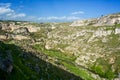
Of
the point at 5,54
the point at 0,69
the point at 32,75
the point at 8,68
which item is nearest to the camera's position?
the point at 0,69

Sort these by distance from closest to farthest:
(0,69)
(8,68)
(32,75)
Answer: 1. (0,69)
2. (8,68)
3. (32,75)

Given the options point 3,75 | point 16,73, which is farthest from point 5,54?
point 3,75

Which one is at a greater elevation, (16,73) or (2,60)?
(2,60)

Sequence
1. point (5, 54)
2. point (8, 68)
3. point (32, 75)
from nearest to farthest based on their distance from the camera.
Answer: point (8, 68), point (5, 54), point (32, 75)

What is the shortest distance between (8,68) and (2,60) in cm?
760

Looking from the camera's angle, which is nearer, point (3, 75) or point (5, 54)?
point (3, 75)

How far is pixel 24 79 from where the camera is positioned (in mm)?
176000

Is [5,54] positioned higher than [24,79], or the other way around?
[5,54]

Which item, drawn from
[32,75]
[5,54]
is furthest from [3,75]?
[32,75]

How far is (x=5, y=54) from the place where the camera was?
166m

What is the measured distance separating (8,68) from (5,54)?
63.0 feet

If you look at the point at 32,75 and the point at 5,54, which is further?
the point at 32,75

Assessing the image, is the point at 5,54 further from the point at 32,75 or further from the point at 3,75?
the point at 32,75

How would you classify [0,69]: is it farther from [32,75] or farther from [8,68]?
[32,75]
